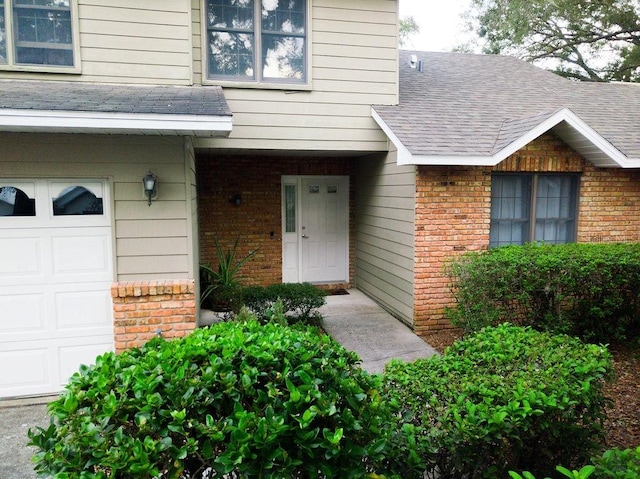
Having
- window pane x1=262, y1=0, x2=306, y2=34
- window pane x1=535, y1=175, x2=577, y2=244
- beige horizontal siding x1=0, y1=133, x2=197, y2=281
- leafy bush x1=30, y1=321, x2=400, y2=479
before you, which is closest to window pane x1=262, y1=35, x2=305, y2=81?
window pane x1=262, y1=0, x2=306, y2=34

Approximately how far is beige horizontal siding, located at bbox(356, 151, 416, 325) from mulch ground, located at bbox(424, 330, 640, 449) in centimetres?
70

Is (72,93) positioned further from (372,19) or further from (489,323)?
(489,323)

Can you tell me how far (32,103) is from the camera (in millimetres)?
4590

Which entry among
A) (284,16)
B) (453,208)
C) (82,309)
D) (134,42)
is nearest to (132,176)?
(82,309)

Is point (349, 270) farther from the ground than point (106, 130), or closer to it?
closer to it

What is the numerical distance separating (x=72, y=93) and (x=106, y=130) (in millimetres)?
800

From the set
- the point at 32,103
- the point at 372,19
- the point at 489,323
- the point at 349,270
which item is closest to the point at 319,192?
the point at 349,270

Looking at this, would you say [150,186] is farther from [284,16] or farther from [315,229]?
[315,229]

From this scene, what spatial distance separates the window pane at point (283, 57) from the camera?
6938 millimetres

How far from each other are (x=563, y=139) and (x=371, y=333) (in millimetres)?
4170

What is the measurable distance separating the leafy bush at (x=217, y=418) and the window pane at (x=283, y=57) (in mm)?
5556

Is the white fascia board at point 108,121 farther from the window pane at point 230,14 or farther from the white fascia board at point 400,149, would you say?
the window pane at point 230,14

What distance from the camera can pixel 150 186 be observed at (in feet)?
16.5

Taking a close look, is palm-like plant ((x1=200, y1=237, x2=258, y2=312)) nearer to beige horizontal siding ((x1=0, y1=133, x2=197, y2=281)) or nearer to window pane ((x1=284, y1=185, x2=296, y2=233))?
window pane ((x1=284, y1=185, x2=296, y2=233))
